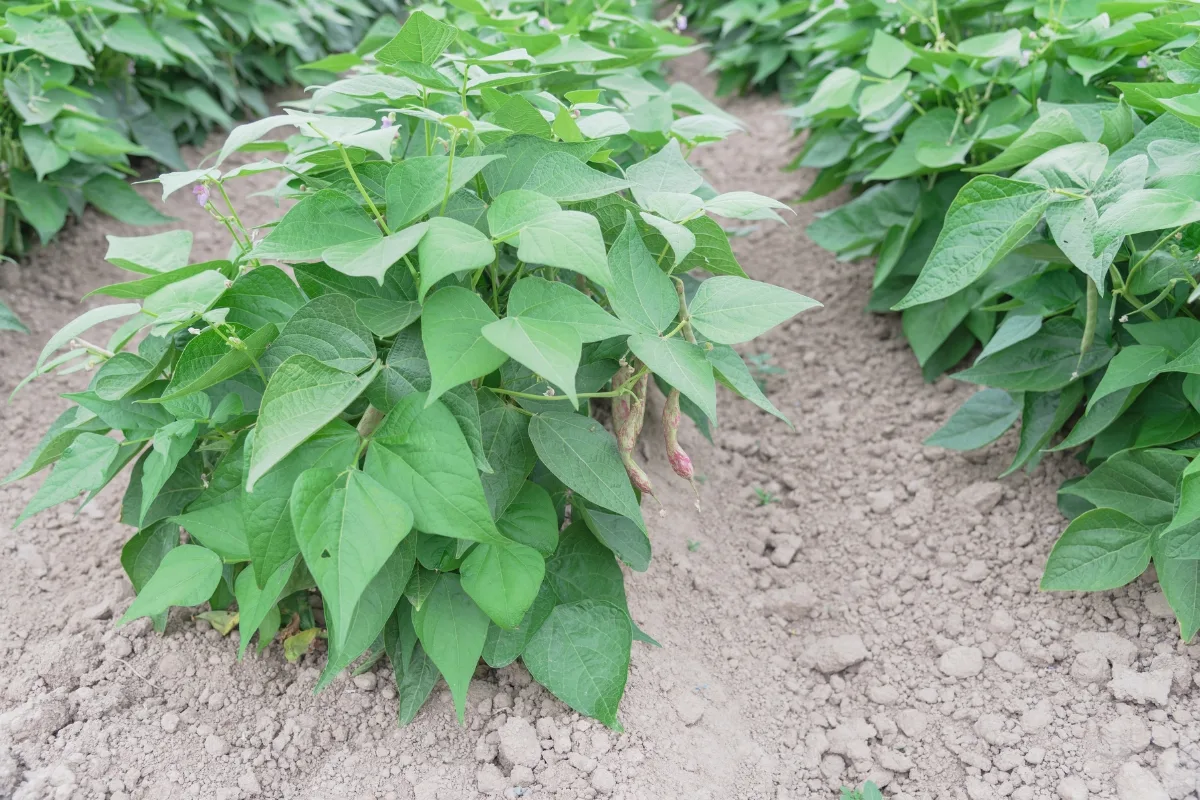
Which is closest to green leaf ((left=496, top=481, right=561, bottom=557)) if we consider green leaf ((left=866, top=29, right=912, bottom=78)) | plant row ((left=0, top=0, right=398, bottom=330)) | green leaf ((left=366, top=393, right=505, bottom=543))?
green leaf ((left=366, top=393, right=505, bottom=543))

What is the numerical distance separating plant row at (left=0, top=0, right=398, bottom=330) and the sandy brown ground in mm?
783

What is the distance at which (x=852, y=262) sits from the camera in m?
3.11

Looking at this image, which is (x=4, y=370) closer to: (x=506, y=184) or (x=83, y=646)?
(x=83, y=646)

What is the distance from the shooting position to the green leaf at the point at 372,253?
1251 mm

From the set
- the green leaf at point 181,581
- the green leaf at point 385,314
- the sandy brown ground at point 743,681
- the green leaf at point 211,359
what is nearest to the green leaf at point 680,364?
the green leaf at point 385,314

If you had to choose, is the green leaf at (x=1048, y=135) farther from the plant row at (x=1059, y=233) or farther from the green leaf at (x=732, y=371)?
the green leaf at (x=732, y=371)

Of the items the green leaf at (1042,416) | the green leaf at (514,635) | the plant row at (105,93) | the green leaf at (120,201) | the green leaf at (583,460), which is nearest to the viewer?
the green leaf at (583,460)

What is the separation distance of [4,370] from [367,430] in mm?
1791

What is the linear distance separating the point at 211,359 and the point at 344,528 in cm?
44

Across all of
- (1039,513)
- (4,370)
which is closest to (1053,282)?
(1039,513)

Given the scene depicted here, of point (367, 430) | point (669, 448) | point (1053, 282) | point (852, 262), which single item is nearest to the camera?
point (367, 430)

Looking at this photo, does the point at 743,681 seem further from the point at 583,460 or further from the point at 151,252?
the point at 151,252

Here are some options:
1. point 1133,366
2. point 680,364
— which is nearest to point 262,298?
point 680,364

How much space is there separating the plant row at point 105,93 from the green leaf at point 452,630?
153cm
